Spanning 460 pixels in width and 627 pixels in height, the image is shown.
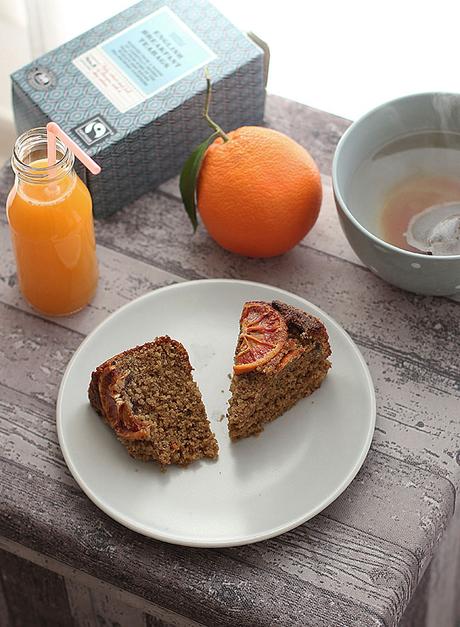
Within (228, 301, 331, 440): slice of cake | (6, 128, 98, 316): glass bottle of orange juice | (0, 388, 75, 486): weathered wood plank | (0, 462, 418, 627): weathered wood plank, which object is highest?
(6, 128, 98, 316): glass bottle of orange juice

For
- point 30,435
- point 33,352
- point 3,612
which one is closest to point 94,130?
point 33,352

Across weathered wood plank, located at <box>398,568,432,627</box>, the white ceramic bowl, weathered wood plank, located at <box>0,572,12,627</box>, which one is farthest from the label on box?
weathered wood plank, located at <box>398,568,432,627</box>

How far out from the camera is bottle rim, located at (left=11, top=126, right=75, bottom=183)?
107 cm

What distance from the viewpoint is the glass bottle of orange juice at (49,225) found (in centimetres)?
109

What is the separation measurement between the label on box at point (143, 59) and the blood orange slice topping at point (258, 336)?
349mm

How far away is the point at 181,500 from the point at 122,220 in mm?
443

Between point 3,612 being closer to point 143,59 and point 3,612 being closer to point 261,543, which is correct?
point 261,543

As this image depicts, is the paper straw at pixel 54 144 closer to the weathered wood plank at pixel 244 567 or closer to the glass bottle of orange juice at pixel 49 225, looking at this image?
the glass bottle of orange juice at pixel 49 225

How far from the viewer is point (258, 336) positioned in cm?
109

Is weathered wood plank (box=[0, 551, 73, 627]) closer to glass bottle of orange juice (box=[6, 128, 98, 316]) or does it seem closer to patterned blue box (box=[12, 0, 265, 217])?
glass bottle of orange juice (box=[6, 128, 98, 316])

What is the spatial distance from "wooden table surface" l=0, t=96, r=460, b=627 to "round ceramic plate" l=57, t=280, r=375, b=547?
0.11 feet

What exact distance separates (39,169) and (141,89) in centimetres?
27

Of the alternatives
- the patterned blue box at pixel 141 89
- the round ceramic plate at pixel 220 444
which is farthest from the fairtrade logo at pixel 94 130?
the round ceramic plate at pixel 220 444

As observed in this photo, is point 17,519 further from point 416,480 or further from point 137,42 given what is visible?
point 137,42
